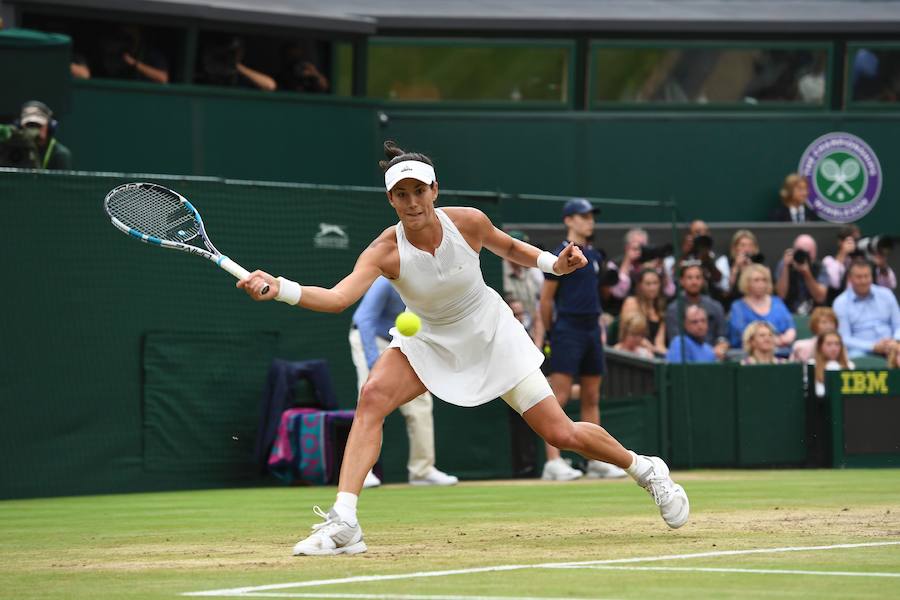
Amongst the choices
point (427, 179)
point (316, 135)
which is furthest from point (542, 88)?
point (427, 179)

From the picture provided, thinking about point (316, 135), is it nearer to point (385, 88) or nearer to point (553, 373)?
point (385, 88)

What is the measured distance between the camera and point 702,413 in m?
15.8

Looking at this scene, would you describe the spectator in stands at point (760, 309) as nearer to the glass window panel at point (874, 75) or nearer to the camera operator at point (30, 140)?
the glass window panel at point (874, 75)

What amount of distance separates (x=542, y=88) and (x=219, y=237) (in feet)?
26.3

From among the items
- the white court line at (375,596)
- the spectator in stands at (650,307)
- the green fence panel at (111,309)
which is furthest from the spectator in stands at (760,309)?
the white court line at (375,596)

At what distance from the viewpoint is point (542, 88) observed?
20.7 metres

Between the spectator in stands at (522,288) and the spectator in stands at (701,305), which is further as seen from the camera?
the spectator in stands at (701,305)

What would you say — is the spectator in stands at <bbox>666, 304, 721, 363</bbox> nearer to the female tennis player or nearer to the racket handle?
the female tennis player

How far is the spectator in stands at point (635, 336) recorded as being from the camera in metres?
16.1

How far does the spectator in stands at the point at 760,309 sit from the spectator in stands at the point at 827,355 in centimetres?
59

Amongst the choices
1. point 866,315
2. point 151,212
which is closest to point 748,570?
point 151,212

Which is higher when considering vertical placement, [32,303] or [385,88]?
[385,88]

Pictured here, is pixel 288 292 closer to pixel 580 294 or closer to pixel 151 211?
pixel 151 211

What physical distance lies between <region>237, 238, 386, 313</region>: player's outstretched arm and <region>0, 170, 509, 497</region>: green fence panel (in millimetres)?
5361
